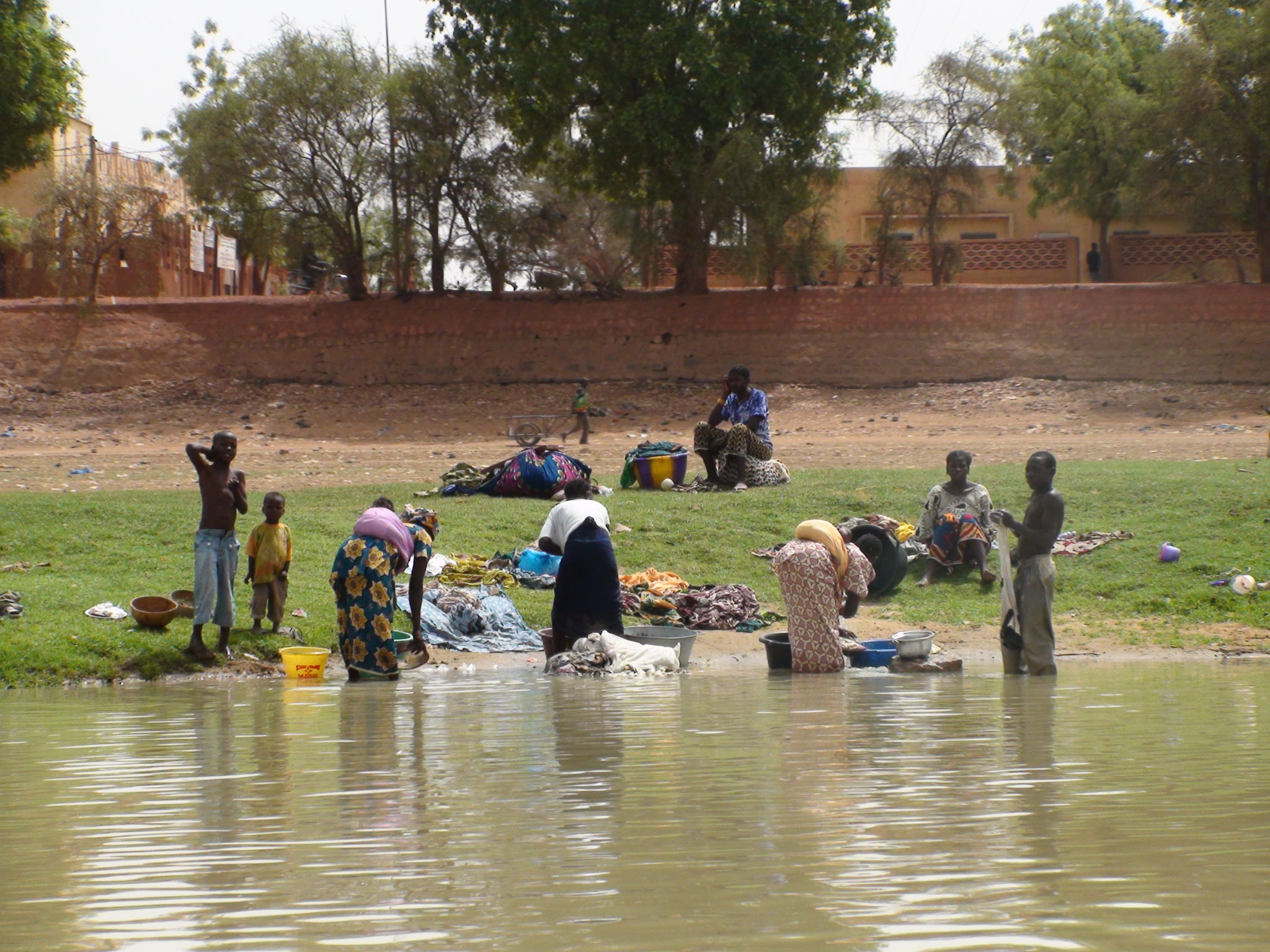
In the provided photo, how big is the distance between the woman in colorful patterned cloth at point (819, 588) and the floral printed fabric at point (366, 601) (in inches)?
107

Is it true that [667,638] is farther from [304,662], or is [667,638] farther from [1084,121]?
[1084,121]

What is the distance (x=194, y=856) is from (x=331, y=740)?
9.04ft

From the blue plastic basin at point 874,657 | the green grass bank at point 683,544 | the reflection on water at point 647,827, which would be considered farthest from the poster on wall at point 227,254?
the reflection on water at point 647,827

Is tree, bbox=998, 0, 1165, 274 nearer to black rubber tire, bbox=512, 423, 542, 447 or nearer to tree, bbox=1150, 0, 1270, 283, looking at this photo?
tree, bbox=1150, 0, 1270, 283

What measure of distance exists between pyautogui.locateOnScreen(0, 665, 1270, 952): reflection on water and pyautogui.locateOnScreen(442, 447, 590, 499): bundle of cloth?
982cm

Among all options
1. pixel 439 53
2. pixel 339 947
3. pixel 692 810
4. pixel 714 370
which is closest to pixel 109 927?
pixel 339 947

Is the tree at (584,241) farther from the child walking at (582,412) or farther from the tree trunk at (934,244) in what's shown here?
the child walking at (582,412)

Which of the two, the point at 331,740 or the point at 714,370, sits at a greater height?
the point at 714,370

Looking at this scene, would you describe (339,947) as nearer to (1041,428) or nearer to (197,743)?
(197,743)

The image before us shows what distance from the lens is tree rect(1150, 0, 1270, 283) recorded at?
109ft

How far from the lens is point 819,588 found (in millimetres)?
10320

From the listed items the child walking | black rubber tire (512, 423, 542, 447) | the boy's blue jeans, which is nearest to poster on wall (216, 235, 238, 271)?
black rubber tire (512, 423, 542, 447)

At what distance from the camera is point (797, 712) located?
326 inches

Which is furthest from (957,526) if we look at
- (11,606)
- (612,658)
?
(11,606)
